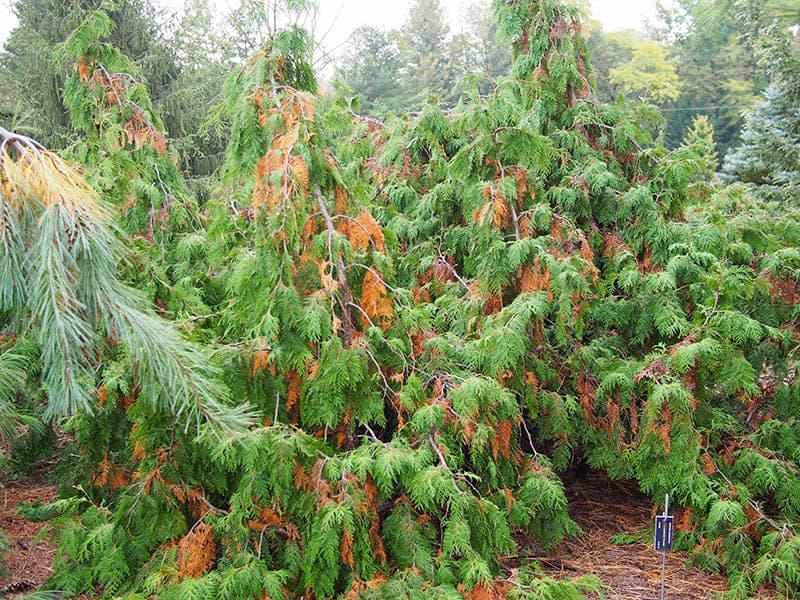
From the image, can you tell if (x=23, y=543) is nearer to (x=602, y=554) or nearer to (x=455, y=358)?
(x=455, y=358)

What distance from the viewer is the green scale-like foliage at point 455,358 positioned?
8.86ft

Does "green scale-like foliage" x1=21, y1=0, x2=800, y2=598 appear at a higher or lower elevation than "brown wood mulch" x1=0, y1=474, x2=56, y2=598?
higher

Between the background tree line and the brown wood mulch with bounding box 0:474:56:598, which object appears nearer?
the brown wood mulch with bounding box 0:474:56:598

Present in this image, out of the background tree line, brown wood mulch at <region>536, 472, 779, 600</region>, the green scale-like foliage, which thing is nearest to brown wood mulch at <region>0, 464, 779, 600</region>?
brown wood mulch at <region>536, 472, 779, 600</region>

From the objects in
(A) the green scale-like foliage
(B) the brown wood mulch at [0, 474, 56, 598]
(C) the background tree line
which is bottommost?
(B) the brown wood mulch at [0, 474, 56, 598]

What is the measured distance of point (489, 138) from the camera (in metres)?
3.65

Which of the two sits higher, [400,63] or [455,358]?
[400,63]

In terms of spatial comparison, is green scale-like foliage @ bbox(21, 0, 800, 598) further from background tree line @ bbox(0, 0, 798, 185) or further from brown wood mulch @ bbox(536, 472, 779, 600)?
background tree line @ bbox(0, 0, 798, 185)

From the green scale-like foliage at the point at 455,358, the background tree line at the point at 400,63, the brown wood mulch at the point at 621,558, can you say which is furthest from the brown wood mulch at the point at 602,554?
the background tree line at the point at 400,63

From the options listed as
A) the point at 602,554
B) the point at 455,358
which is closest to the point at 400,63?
the point at 455,358

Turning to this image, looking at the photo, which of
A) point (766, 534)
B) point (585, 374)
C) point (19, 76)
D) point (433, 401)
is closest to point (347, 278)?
point (433, 401)

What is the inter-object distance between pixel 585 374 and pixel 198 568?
227cm

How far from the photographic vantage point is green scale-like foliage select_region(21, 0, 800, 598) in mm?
2699

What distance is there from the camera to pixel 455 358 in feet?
11.4
